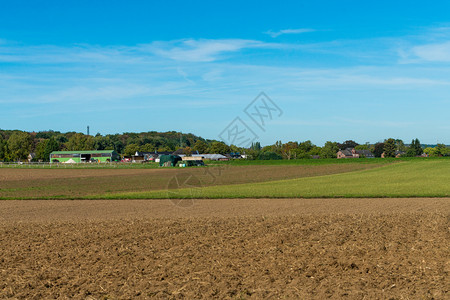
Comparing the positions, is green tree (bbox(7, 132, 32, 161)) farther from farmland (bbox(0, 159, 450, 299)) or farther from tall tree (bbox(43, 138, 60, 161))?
farmland (bbox(0, 159, 450, 299))

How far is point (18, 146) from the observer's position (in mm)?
160250

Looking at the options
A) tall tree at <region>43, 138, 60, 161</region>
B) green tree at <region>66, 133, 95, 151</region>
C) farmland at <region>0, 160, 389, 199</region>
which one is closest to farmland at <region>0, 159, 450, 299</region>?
farmland at <region>0, 160, 389, 199</region>

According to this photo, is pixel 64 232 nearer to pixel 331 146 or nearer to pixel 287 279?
pixel 287 279

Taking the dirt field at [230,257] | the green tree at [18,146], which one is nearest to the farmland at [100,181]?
the dirt field at [230,257]

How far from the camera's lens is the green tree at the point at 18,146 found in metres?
159

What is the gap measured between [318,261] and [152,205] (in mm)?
17262

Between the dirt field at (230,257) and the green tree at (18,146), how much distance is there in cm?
15168

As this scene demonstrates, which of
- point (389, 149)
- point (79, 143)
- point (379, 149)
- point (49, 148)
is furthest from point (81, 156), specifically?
point (379, 149)

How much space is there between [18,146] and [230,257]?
540 feet

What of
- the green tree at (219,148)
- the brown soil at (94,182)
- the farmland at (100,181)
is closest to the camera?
the farmland at (100,181)

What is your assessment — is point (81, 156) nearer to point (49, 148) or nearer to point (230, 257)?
point (49, 148)

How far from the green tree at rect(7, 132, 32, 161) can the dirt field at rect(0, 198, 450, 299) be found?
151676 mm

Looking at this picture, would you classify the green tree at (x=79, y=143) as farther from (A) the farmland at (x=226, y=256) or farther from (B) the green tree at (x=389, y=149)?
(A) the farmland at (x=226, y=256)

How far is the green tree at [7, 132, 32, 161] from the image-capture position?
159 m
